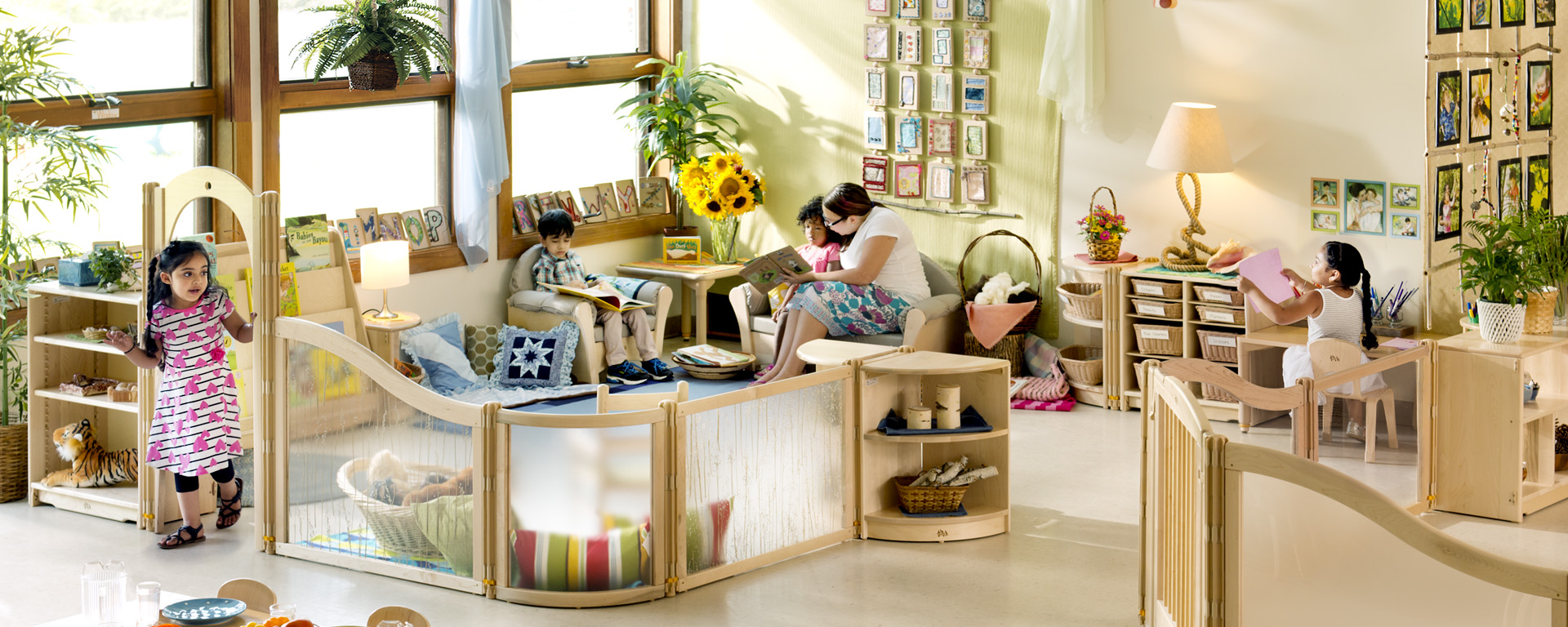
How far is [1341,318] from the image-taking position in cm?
668

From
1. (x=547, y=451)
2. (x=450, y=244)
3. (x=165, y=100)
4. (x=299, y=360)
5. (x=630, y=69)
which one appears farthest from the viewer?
(x=630, y=69)

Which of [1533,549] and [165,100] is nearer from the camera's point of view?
[1533,549]

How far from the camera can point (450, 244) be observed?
344 inches

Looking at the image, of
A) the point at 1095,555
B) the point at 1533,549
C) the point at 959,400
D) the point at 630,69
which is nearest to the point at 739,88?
the point at 630,69

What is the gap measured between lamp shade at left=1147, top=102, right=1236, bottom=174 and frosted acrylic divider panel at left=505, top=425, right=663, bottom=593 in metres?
3.89

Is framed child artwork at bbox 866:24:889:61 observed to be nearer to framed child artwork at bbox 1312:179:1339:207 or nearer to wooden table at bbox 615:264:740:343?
wooden table at bbox 615:264:740:343

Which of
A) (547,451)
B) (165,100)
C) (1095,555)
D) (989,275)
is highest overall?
(165,100)

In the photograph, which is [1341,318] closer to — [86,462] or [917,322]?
[917,322]

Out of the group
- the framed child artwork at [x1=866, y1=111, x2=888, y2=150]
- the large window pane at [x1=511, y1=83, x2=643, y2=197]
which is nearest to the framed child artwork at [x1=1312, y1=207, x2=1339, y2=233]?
the framed child artwork at [x1=866, y1=111, x2=888, y2=150]

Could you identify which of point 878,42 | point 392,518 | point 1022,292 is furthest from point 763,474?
point 878,42

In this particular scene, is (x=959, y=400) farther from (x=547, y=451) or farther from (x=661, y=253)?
(x=661, y=253)

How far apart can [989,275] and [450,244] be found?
3149mm

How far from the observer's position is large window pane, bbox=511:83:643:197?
9.30 m

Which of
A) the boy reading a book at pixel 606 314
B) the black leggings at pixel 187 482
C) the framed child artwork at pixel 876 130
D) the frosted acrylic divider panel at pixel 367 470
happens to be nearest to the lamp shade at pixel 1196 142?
the framed child artwork at pixel 876 130
